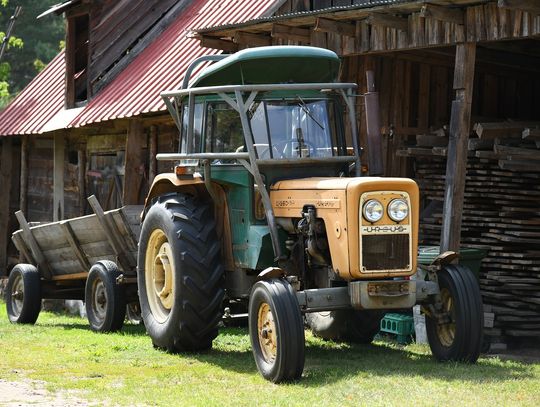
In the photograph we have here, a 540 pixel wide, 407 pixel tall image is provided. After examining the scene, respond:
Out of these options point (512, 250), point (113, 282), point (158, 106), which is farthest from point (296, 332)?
point (158, 106)

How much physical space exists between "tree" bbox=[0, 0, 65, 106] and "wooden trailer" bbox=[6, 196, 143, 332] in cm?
2445

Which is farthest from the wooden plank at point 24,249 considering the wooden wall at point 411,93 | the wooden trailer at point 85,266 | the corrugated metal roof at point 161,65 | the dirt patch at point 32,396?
the dirt patch at point 32,396

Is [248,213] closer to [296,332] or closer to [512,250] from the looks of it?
[296,332]

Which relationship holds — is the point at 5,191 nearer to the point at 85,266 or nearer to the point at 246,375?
the point at 85,266

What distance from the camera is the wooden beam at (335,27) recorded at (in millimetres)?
12625

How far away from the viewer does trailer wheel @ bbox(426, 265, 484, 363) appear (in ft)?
30.9

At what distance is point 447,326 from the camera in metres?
9.78

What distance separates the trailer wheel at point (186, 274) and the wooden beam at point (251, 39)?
4.10 m

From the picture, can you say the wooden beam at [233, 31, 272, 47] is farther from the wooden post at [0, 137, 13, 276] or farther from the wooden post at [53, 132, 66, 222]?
the wooden post at [0, 137, 13, 276]

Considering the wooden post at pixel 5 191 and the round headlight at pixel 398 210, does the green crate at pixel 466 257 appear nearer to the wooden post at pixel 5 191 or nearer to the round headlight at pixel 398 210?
the round headlight at pixel 398 210

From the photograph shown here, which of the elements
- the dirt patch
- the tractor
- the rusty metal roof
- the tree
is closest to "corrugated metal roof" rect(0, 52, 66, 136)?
the rusty metal roof

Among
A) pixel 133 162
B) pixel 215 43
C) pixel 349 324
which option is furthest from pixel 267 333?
pixel 133 162

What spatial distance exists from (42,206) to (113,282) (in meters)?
10.4

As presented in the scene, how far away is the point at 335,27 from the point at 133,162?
5.94 metres
